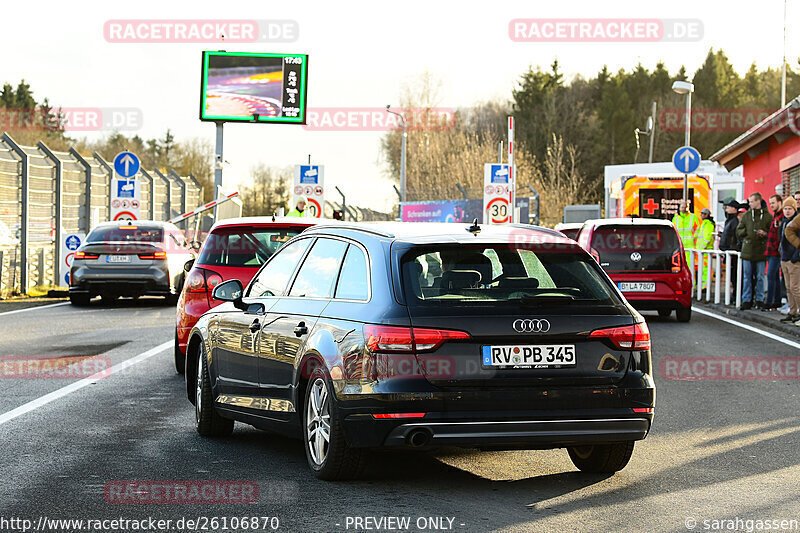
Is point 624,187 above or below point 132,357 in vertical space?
above

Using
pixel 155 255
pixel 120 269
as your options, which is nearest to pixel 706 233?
pixel 155 255

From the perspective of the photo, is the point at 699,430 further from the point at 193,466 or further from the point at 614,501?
the point at 193,466

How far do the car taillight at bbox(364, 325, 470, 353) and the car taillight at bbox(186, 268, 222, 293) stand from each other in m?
5.71

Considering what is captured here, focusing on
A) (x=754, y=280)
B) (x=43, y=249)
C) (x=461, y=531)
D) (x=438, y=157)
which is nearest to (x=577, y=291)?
(x=461, y=531)

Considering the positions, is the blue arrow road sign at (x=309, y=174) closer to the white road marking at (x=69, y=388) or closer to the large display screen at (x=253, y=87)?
the large display screen at (x=253, y=87)

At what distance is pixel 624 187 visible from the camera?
3544cm

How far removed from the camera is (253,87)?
39.1 m

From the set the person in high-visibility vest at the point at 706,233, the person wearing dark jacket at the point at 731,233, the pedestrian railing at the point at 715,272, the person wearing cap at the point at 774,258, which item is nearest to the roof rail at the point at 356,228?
the person wearing cap at the point at 774,258

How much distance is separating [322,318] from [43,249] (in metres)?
22.4

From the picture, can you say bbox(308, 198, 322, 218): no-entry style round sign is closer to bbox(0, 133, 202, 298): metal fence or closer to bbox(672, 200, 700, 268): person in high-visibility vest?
bbox(0, 133, 202, 298): metal fence

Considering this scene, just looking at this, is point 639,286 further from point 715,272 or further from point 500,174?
point 500,174

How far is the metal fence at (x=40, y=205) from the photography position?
2602 centimetres

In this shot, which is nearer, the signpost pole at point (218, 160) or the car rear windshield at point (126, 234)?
the car rear windshield at point (126, 234)

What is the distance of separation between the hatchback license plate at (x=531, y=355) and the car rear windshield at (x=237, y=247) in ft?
19.3
